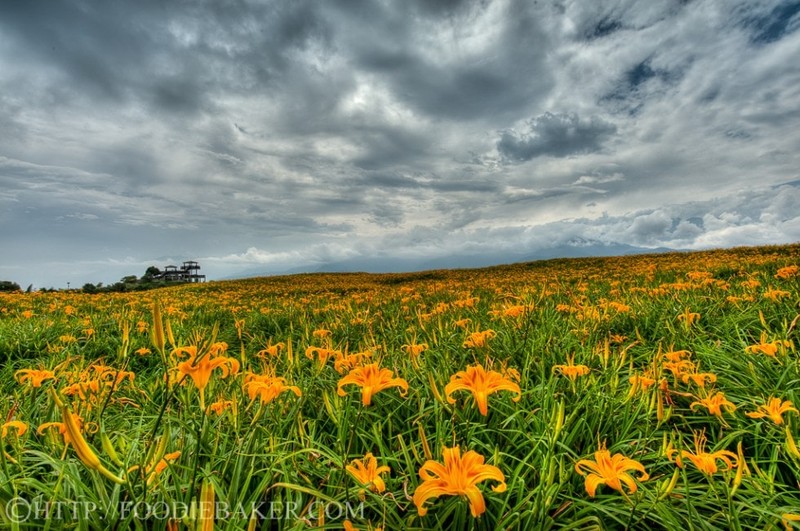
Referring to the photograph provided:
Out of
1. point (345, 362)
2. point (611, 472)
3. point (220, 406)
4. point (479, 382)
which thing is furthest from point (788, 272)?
point (220, 406)

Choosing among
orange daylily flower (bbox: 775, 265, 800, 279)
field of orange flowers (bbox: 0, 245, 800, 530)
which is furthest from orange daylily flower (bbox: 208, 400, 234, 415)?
orange daylily flower (bbox: 775, 265, 800, 279)

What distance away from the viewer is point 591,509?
5.01 ft

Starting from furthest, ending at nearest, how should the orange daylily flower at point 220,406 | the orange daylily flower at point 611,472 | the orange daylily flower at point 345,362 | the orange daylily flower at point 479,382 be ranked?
the orange daylily flower at point 345,362, the orange daylily flower at point 220,406, the orange daylily flower at point 479,382, the orange daylily flower at point 611,472

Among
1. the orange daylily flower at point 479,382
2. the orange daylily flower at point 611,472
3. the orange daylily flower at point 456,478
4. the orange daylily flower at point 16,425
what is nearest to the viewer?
the orange daylily flower at point 456,478

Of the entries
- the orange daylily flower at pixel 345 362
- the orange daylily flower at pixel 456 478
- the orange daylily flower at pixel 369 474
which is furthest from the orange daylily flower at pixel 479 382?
the orange daylily flower at pixel 345 362

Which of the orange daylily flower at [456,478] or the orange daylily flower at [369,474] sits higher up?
the orange daylily flower at [456,478]

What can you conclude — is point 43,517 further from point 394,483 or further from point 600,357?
point 600,357

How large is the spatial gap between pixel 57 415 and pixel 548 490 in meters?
2.91

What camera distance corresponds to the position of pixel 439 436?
71.6 inches

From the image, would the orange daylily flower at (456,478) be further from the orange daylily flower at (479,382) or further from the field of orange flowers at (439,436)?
the orange daylily flower at (479,382)

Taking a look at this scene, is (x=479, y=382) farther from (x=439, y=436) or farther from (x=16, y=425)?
(x=16, y=425)

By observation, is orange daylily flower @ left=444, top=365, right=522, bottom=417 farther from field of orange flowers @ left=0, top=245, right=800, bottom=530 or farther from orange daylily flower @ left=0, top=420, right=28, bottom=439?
orange daylily flower @ left=0, top=420, right=28, bottom=439

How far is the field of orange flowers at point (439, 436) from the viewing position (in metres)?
1.34

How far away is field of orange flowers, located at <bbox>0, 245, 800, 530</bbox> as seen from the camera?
1339mm
